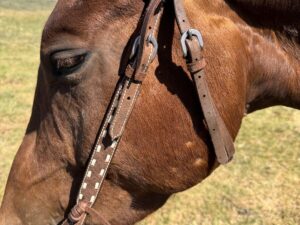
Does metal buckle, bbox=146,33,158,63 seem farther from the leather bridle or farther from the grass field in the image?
the grass field

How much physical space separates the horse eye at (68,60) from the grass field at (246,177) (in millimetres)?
3683

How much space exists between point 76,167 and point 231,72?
79 cm

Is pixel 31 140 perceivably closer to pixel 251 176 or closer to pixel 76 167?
pixel 76 167

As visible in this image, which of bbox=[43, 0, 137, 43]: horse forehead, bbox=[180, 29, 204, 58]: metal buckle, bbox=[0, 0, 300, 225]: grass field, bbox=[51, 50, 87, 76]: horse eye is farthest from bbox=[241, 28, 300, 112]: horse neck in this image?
bbox=[0, 0, 300, 225]: grass field

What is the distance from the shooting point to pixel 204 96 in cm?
186

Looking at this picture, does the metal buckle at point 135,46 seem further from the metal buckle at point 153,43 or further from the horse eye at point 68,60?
the horse eye at point 68,60

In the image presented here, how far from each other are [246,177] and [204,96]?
15.1 ft

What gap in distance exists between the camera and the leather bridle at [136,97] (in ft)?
5.89

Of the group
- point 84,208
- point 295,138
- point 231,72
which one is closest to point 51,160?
point 84,208

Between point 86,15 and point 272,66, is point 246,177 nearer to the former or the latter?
point 272,66

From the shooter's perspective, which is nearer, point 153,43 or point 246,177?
point 153,43

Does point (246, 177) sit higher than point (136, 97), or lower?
lower

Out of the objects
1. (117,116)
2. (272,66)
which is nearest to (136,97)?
(117,116)

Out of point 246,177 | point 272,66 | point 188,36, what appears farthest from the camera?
point 246,177
